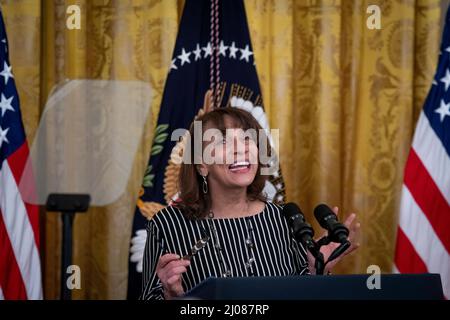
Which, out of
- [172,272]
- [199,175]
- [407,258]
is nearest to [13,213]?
[199,175]

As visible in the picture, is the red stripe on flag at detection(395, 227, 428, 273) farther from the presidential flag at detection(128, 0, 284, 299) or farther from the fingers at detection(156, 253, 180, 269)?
the fingers at detection(156, 253, 180, 269)

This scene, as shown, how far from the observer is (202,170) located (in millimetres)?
→ 2316

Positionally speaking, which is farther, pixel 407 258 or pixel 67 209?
pixel 407 258

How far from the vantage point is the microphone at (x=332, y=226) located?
168cm

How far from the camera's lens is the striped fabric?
6.93ft

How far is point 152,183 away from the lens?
2949mm

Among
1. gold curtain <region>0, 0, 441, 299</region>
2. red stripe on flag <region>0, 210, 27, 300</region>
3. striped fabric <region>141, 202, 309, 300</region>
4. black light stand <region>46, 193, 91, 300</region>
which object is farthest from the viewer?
gold curtain <region>0, 0, 441, 299</region>

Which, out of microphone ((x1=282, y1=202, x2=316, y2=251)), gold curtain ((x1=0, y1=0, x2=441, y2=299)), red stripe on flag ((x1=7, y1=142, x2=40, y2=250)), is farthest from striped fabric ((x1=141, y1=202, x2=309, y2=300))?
gold curtain ((x1=0, y1=0, x2=441, y2=299))

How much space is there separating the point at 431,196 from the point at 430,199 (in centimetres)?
2

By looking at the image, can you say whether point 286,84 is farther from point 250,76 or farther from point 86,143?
point 86,143

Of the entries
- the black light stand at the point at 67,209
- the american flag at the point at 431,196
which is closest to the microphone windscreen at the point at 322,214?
the black light stand at the point at 67,209

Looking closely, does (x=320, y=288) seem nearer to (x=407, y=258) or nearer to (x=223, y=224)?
(x=223, y=224)

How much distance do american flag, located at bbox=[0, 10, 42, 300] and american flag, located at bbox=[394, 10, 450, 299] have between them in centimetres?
181
